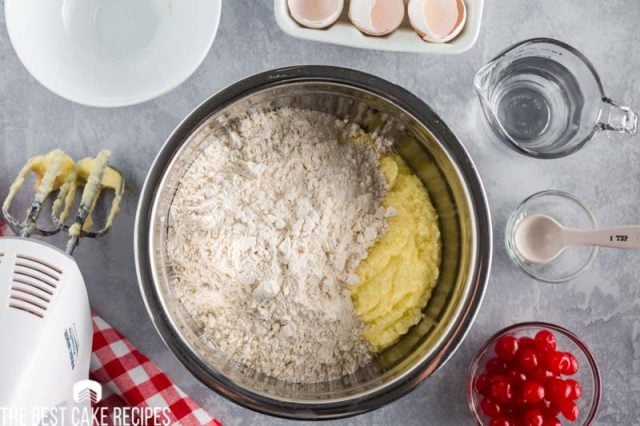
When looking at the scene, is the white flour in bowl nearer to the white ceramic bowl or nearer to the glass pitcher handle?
the white ceramic bowl

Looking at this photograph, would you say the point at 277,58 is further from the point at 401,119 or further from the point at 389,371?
the point at 389,371

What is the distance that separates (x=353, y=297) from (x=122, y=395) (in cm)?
48

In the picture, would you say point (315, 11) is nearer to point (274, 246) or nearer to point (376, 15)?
point (376, 15)

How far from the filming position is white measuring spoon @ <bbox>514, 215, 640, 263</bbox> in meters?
1.20

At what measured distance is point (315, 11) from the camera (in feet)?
3.92

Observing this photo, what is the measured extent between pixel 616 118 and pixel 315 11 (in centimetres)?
57

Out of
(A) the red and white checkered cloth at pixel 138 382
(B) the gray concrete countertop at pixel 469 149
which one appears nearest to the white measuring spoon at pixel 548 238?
(B) the gray concrete countertop at pixel 469 149

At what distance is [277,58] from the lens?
130 cm

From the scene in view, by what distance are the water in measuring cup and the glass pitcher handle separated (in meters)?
0.06

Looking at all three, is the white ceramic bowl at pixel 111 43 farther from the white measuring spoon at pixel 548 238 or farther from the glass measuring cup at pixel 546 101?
the white measuring spoon at pixel 548 238

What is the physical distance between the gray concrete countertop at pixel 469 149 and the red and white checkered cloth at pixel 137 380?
2cm

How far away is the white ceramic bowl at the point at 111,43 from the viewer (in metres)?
1.20

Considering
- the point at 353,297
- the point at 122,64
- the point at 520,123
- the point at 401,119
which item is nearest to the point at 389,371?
the point at 353,297

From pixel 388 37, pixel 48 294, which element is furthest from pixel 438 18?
pixel 48 294
